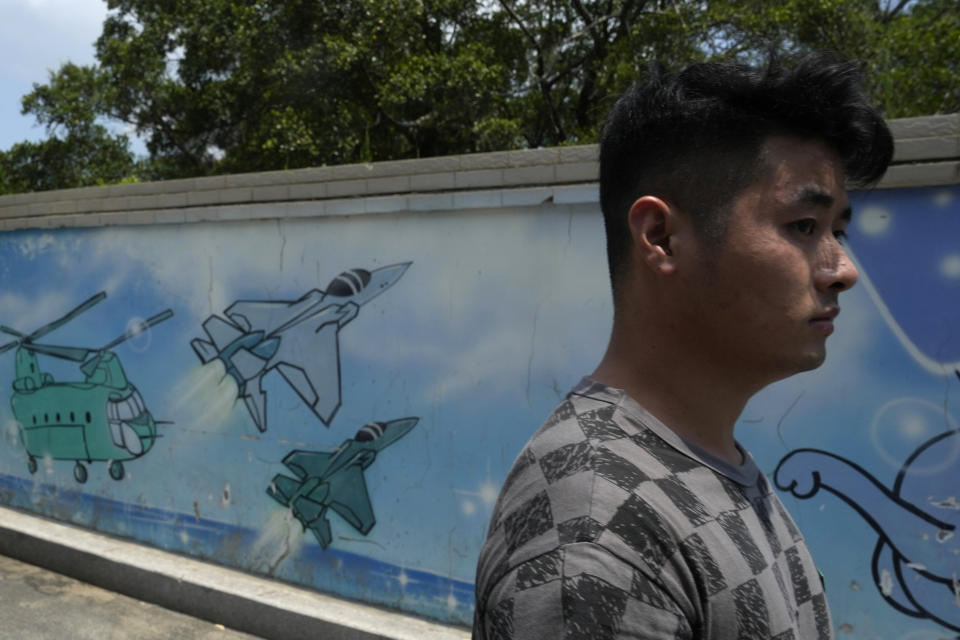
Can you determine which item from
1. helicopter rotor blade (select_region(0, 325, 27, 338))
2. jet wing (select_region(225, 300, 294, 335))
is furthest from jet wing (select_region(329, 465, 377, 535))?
helicopter rotor blade (select_region(0, 325, 27, 338))

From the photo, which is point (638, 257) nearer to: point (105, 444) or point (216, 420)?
point (216, 420)

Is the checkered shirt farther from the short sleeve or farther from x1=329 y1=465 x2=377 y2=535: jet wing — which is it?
x1=329 y1=465 x2=377 y2=535: jet wing

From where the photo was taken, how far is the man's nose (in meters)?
1.19

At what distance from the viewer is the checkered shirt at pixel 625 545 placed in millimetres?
947

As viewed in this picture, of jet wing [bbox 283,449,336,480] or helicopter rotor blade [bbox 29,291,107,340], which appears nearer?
jet wing [bbox 283,449,336,480]

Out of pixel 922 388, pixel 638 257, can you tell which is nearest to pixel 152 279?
pixel 922 388

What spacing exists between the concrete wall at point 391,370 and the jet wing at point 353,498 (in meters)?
0.01

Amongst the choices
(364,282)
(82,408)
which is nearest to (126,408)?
(82,408)

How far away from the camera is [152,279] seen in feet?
19.4

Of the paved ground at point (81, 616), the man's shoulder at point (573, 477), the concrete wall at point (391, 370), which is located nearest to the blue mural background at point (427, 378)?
the concrete wall at point (391, 370)

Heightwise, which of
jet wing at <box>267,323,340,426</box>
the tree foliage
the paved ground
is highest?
the tree foliage

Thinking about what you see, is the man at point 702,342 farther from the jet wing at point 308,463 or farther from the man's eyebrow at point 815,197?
the jet wing at point 308,463

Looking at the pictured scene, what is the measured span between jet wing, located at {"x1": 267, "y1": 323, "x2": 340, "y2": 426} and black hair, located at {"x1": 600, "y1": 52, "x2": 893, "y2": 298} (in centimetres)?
380

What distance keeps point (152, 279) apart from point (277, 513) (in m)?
A: 1.81
